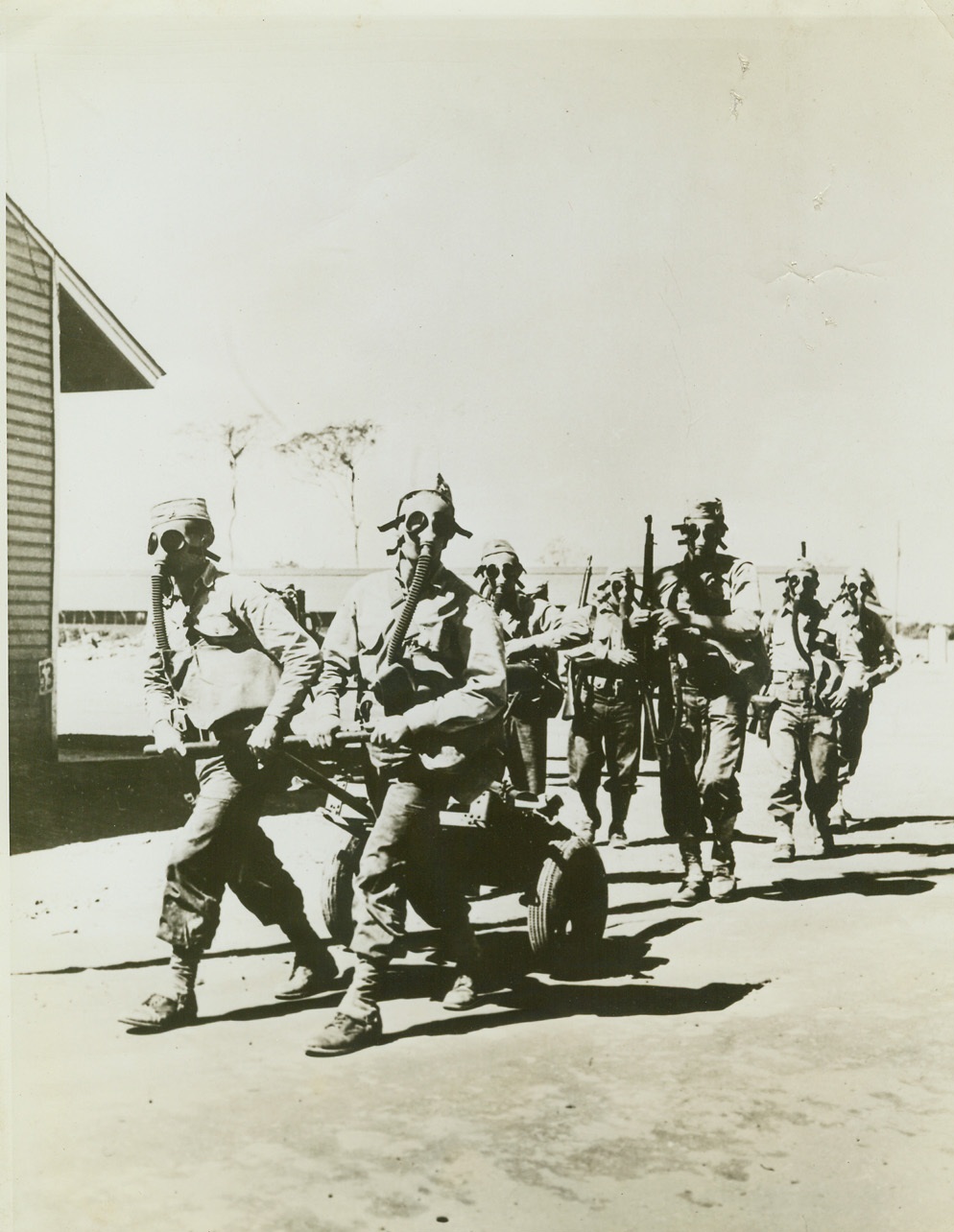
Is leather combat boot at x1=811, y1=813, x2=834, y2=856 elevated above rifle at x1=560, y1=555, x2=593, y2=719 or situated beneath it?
situated beneath

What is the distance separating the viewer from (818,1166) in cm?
392

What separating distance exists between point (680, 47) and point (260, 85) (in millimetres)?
1732

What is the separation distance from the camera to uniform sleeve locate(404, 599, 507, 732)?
4.07 meters

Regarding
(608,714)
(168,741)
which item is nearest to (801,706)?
(608,714)

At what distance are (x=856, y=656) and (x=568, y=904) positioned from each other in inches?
70.8

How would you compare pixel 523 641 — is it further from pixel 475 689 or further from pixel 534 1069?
pixel 534 1069

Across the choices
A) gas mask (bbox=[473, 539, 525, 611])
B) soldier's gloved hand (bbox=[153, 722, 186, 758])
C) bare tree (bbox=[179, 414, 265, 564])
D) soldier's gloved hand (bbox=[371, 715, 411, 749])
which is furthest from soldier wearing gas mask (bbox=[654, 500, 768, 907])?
soldier's gloved hand (bbox=[153, 722, 186, 758])

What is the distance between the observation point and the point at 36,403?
468cm

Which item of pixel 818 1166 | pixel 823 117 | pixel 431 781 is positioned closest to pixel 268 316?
pixel 431 781

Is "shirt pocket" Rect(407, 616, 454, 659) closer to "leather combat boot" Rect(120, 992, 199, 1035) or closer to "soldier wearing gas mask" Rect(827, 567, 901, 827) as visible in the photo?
"leather combat boot" Rect(120, 992, 199, 1035)

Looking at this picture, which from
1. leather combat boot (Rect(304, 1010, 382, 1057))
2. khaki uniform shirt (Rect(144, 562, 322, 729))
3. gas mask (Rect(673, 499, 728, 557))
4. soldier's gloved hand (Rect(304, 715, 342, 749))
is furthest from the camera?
gas mask (Rect(673, 499, 728, 557))

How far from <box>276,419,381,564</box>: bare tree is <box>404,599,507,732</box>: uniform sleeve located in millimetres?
648

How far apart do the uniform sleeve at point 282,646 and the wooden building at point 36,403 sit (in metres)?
0.92

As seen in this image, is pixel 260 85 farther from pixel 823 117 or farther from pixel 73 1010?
pixel 73 1010
